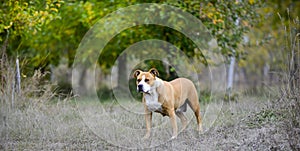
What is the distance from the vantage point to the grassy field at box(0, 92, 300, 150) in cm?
593

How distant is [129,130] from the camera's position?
7.16m

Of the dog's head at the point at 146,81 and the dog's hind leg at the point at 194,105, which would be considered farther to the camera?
the dog's hind leg at the point at 194,105

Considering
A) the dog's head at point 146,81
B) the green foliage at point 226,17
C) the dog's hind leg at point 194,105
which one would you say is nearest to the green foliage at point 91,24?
the green foliage at point 226,17

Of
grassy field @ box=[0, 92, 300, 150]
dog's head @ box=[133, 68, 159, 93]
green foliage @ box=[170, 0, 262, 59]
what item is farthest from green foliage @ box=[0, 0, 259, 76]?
dog's head @ box=[133, 68, 159, 93]

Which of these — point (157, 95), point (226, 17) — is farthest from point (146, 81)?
point (226, 17)

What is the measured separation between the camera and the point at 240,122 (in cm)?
715

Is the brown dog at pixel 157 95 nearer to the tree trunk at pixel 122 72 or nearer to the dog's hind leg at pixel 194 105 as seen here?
the dog's hind leg at pixel 194 105

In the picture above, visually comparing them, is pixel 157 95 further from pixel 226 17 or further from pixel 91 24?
pixel 91 24

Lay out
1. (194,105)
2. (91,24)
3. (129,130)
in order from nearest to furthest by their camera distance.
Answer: (129,130) < (194,105) < (91,24)

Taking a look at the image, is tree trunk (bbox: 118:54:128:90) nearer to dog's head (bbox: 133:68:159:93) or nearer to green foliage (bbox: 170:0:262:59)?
green foliage (bbox: 170:0:262:59)

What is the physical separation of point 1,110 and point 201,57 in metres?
6.52

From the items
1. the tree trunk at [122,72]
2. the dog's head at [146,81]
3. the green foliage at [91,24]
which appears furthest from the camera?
the tree trunk at [122,72]

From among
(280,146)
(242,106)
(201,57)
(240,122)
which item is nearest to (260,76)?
(201,57)

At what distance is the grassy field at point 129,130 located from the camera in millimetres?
5926
